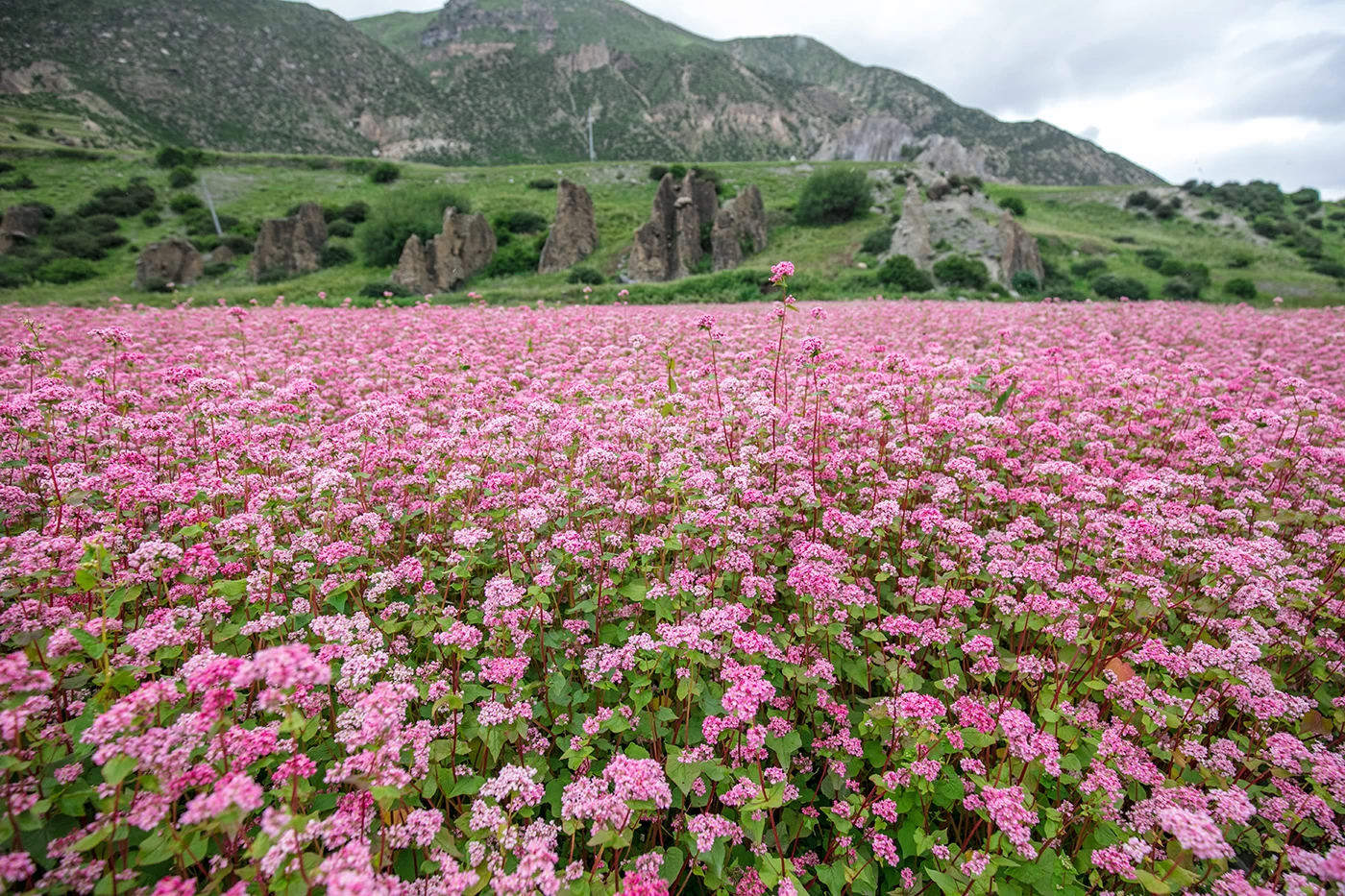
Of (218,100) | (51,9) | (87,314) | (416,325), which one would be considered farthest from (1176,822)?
(51,9)

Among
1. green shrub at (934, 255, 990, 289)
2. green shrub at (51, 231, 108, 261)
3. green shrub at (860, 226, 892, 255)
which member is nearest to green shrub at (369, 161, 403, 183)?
green shrub at (51, 231, 108, 261)

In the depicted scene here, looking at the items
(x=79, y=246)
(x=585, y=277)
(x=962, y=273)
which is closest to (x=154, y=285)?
(x=79, y=246)

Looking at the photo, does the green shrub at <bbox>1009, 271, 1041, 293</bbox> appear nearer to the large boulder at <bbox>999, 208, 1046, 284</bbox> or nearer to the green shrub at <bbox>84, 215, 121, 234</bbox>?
the large boulder at <bbox>999, 208, 1046, 284</bbox>

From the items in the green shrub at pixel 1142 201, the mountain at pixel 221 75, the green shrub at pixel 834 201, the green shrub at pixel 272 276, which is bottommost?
the green shrub at pixel 272 276

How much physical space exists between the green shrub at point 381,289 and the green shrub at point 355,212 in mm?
25515

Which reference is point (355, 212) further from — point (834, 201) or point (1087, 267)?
point (1087, 267)

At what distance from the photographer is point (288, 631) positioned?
3713 millimetres

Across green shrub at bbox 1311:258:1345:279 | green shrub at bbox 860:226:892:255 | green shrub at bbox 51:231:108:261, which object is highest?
green shrub at bbox 1311:258:1345:279

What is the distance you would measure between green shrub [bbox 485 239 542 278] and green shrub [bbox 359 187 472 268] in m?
7.00

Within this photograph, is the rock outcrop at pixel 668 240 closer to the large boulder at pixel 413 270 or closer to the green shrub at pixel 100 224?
the large boulder at pixel 413 270

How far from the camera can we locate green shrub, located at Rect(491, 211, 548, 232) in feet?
167

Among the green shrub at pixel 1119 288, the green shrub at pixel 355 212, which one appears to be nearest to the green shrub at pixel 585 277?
the green shrub at pixel 355 212

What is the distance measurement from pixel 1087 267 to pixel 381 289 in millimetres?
54901

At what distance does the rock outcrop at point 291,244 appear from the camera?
145ft
